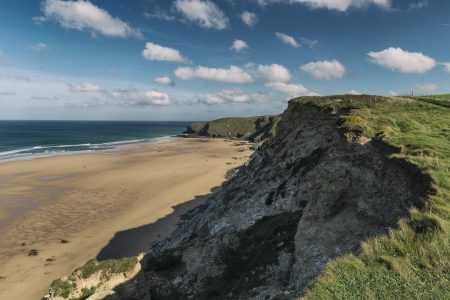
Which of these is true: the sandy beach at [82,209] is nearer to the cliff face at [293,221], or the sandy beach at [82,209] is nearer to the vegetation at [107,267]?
the vegetation at [107,267]

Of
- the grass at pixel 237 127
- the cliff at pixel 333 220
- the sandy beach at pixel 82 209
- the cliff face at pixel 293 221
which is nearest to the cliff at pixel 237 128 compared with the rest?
the grass at pixel 237 127

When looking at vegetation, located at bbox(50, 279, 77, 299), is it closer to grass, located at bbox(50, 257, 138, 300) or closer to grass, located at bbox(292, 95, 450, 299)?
grass, located at bbox(50, 257, 138, 300)

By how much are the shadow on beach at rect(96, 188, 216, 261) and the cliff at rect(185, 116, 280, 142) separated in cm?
10265

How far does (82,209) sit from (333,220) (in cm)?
3569

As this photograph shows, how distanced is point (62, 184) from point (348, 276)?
183 feet

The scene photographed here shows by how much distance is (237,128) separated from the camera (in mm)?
165750

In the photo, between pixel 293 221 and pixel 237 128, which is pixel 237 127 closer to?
pixel 237 128

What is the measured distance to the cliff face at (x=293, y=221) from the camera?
13.3m

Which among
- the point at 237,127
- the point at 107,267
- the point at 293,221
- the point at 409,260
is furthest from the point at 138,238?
the point at 237,127

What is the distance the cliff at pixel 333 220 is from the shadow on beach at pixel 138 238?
28.3 feet

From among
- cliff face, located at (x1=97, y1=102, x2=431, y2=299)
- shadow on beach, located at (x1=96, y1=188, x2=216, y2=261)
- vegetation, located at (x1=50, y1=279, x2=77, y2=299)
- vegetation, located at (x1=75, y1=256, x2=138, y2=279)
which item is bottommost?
shadow on beach, located at (x1=96, y1=188, x2=216, y2=261)

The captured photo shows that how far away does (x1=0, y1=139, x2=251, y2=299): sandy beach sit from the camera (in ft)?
95.3

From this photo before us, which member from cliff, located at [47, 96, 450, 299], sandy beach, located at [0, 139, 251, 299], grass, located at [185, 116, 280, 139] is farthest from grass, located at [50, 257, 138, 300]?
grass, located at [185, 116, 280, 139]

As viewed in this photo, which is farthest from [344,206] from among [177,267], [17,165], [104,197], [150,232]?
[17,165]
